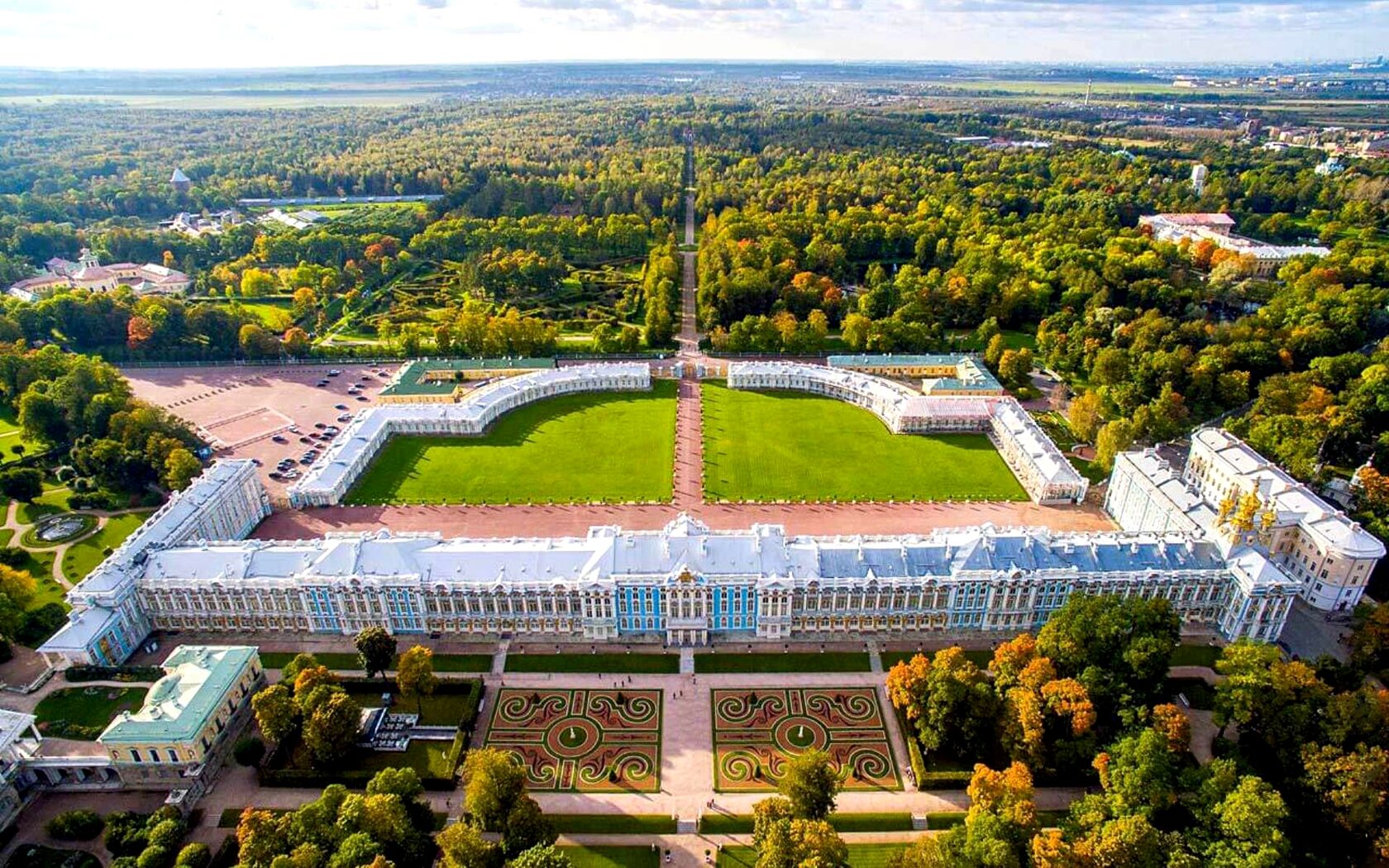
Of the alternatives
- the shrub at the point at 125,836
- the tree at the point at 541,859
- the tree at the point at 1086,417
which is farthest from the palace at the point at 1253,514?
the shrub at the point at 125,836

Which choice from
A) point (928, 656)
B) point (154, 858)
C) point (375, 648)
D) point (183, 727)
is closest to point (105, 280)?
point (183, 727)

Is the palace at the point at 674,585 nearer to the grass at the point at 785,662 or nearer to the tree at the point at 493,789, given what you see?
the grass at the point at 785,662

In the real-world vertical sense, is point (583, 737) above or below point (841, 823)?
below

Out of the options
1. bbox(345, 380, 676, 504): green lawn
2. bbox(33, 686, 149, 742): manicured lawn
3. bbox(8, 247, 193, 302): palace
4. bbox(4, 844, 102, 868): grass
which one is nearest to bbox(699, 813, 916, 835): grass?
bbox(4, 844, 102, 868): grass

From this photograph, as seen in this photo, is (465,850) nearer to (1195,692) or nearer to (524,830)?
(524,830)

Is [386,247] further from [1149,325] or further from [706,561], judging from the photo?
[1149,325]

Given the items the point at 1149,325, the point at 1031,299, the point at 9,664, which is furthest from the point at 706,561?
the point at 1031,299
